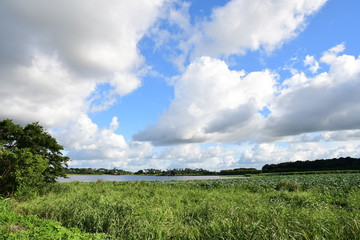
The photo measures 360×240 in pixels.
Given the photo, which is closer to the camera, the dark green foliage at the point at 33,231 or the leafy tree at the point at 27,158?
the dark green foliage at the point at 33,231

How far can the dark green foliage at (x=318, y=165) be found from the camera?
10485cm

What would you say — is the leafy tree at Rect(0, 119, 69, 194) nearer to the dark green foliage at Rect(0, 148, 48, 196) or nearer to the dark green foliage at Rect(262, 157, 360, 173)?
the dark green foliage at Rect(0, 148, 48, 196)

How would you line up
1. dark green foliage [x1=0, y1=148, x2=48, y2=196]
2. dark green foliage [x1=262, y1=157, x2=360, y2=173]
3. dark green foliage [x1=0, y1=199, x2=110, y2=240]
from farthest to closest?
dark green foliage [x1=262, y1=157, x2=360, y2=173] < dark green foliage [x1=0, y1=148, x2=48, y2=196] < dark green foliage [x1=0, y1=199, x2=110, y2=240]

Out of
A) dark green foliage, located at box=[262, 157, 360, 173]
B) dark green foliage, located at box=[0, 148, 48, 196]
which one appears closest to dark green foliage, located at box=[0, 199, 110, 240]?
dark green foliage, located at box=[0, 148, 48, 196]

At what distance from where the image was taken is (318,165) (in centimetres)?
10875

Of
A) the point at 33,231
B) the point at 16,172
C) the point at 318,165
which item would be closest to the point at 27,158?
the point at 16,172

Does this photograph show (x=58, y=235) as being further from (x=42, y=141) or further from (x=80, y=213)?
(x=42, y=141)

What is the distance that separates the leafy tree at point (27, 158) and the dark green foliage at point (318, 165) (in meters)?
104

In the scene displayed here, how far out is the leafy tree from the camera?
58.2 ft

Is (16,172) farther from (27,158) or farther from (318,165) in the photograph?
(318,165)

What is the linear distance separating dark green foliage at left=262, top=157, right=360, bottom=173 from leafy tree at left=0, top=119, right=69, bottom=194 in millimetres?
104297

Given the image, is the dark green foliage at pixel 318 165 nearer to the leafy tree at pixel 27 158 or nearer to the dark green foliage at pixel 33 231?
the leafy tree at pixel 27 158

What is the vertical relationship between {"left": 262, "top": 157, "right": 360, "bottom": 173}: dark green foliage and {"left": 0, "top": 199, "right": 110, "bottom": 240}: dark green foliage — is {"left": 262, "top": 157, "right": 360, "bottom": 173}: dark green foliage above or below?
above

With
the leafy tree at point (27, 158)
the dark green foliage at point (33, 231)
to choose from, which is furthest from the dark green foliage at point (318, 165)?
the dark green foliage at point (33, 231)
